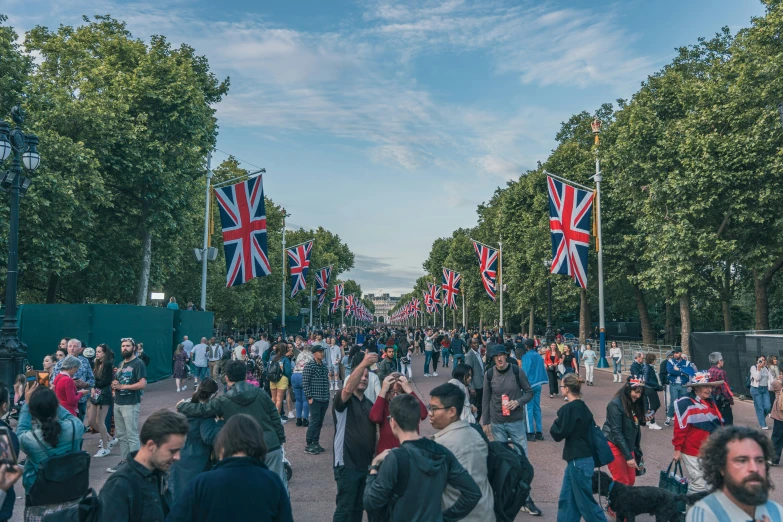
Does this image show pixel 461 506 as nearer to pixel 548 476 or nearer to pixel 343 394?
pixel 343 394

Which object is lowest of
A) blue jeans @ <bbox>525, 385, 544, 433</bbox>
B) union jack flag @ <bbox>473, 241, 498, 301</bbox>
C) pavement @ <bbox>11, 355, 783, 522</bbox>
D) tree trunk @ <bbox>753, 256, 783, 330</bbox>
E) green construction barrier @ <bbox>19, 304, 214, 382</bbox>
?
pavement @ <bbox>11, 355, 783, 522</bbox>

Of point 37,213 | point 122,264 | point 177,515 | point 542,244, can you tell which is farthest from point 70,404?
point 542,244

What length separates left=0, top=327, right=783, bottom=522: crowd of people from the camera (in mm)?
3186

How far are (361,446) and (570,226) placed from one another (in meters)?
17.9

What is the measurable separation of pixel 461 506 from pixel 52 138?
2450 centimetres

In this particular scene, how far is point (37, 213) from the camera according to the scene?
23.0 m

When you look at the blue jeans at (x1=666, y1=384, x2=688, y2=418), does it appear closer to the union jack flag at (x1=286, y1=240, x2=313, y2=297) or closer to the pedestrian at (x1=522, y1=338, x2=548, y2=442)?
the pedestrian at (x1=522, y1=338, x2=548, y2=442)

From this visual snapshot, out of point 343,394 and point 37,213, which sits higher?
point 37,213

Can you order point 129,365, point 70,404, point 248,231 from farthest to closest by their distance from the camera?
point 248,231 → point 129,365 → point 70,404

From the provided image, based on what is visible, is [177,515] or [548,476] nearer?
[177,515]

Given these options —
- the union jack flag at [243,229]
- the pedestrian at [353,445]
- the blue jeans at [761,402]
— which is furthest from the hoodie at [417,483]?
the union jack flag at [243,229]

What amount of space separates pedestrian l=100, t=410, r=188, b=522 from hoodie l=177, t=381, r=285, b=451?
2.49 metres

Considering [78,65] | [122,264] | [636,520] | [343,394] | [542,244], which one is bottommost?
[636,520]

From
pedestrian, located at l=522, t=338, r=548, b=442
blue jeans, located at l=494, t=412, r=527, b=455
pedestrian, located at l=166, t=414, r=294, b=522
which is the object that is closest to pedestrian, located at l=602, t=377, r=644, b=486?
blue jeans, located at l=494, t=412, r=527, b=455
